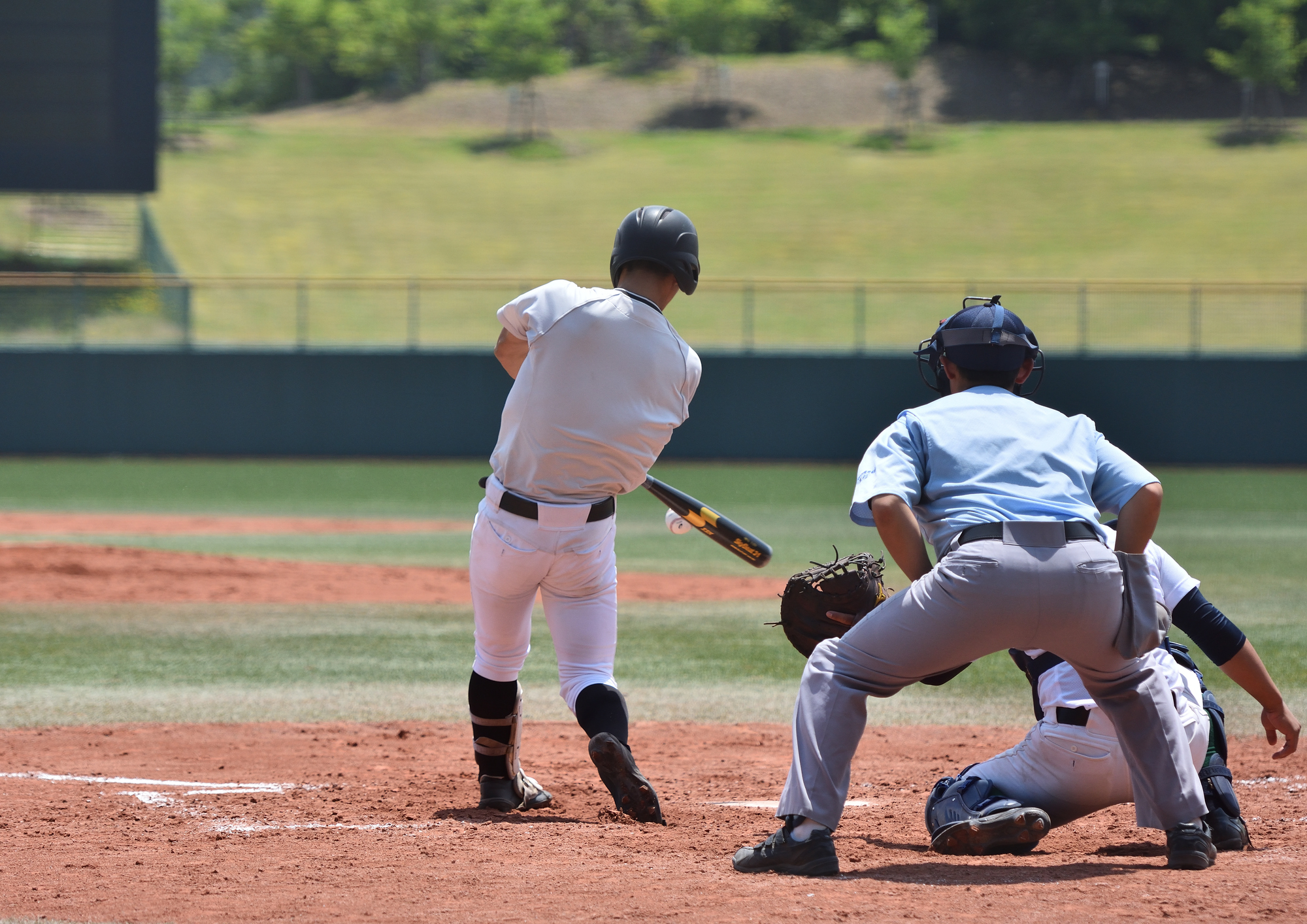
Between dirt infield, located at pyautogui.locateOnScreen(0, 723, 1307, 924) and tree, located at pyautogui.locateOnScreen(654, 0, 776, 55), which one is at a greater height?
tree, located at pyautogui.locateOnScreen(654, 0, 776, 55)

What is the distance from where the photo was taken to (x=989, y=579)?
339cm

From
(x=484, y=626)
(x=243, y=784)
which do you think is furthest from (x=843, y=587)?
(x=243, y=784)

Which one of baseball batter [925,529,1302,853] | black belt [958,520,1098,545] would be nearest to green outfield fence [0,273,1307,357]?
baseball batter [925,529,1302,853]

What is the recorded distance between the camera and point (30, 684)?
7355 mm

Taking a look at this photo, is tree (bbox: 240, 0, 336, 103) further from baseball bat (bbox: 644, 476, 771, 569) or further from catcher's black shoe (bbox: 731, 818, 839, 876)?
catcher's black shoe (bbox: 731, 818, 839, 876)

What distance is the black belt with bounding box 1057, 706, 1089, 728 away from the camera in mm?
4129

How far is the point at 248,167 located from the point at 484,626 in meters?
52.1

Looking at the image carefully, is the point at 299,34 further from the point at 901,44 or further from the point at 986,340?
the point at 986,340

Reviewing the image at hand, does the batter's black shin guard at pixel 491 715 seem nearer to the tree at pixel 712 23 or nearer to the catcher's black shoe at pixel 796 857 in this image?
the catcher's black shoe at pixel 796 857

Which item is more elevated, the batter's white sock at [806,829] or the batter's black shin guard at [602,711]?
the batter's white sock at [806,829]

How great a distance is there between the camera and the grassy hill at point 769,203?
43.5 meters

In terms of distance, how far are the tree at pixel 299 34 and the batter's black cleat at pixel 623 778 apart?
75441mm

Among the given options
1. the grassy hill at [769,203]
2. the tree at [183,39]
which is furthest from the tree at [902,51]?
the tree at [183,39]

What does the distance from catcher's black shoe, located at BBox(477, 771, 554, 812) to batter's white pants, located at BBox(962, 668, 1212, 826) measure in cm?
152
